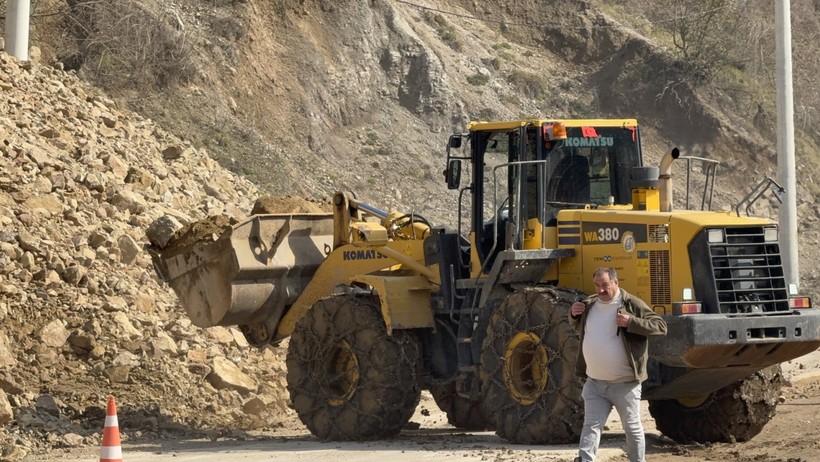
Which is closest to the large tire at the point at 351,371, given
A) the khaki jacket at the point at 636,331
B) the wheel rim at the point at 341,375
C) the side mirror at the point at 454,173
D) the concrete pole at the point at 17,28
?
the wheel rim at the point at 341,375

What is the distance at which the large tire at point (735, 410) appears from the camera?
12789 millimetres

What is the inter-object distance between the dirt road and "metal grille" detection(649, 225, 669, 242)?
1824mm

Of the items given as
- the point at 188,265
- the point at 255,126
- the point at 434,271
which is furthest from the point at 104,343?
the point at 255,126

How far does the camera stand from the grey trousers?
948 cm

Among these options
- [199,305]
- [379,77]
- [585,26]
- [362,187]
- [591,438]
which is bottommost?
[591,438]

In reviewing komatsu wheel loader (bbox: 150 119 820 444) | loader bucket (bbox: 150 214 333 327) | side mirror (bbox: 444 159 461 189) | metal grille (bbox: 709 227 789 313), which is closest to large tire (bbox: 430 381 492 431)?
komatsu wheel loader (bbox: 150 119 820 444)

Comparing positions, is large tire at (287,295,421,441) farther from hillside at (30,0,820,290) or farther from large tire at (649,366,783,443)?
hillside at (30,0,820,290)

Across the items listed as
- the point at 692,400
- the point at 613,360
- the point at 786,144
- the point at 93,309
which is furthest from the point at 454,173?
the point at 786,144

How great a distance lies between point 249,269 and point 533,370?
3587 mm

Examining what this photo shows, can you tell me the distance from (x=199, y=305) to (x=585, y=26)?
26.2 meters

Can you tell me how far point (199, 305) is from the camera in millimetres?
14945

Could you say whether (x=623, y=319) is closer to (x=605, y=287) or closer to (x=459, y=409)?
(x=605, y=287)

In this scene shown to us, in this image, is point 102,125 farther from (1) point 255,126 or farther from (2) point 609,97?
(2) point 609,97

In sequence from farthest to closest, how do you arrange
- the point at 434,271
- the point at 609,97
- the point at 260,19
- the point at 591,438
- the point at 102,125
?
the point at 609,97 < the point at 260,19 < the point at 102,125 < the point at 434,271 < the point at 591,438
